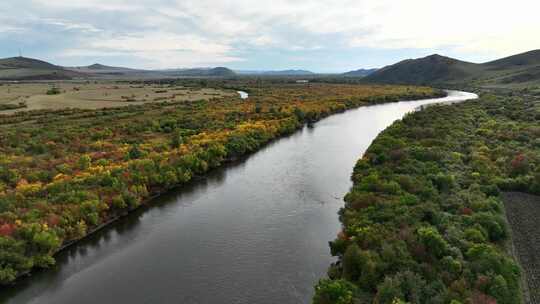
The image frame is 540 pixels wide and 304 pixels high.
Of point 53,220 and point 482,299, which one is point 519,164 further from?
point 53,220

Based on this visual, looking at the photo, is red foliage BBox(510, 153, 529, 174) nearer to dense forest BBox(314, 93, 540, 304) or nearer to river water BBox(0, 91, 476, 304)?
dense forest BBox(314, 93, 540, 304)

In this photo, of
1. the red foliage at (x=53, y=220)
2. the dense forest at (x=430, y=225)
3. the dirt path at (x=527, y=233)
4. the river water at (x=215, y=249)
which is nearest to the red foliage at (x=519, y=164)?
the dense forest at (x=430, y=225)

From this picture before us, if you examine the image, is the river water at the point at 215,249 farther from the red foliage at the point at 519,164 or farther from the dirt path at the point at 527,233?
the red foliage at the point at 519,164

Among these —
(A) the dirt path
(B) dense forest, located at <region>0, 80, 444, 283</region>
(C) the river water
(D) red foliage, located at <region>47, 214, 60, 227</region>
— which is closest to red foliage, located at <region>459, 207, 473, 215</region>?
(A) the dirt path

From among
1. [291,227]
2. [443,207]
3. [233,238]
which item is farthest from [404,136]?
[233,238]

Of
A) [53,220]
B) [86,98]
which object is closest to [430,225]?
[53,220]

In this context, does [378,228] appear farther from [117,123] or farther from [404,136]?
[117,123]
